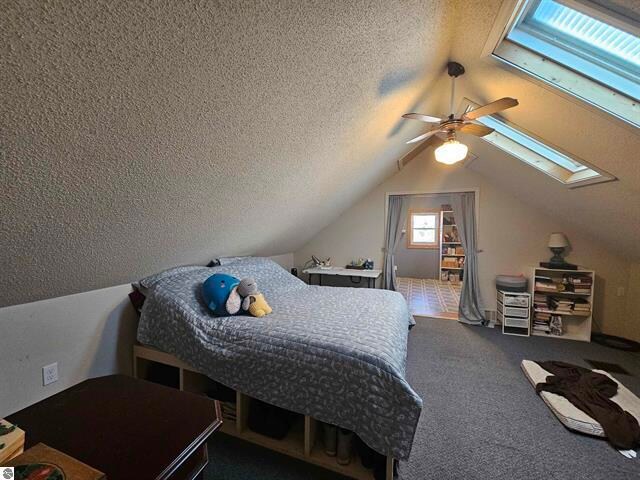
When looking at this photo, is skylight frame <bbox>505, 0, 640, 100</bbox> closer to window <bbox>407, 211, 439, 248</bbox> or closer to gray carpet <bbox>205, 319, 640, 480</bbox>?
gray carpet <bbox>205, 319, 640, 480</bbox>

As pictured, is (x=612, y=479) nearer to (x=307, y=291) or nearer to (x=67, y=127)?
(x=307, y=291)

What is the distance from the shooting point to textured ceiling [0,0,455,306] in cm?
76

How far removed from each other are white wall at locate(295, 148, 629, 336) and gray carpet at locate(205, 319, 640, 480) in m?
1.08

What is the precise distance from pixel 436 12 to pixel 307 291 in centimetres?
258

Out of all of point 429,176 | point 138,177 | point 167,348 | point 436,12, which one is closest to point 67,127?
point 138,177

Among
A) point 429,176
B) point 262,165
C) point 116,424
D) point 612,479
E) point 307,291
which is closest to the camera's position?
point 116,424

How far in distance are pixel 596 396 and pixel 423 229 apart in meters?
5.37

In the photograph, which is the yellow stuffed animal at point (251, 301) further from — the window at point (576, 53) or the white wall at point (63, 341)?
the window at point (576, 53)

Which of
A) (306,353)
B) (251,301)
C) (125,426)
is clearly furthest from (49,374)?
(306,353)

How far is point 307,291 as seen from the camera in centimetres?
301

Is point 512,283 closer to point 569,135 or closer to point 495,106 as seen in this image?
point 569,135

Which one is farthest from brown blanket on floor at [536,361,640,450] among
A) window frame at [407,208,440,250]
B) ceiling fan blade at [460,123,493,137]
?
A: window frame at [407,208,440,250]

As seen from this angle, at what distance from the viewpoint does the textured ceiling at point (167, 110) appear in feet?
2.50

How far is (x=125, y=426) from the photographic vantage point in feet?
2.63
